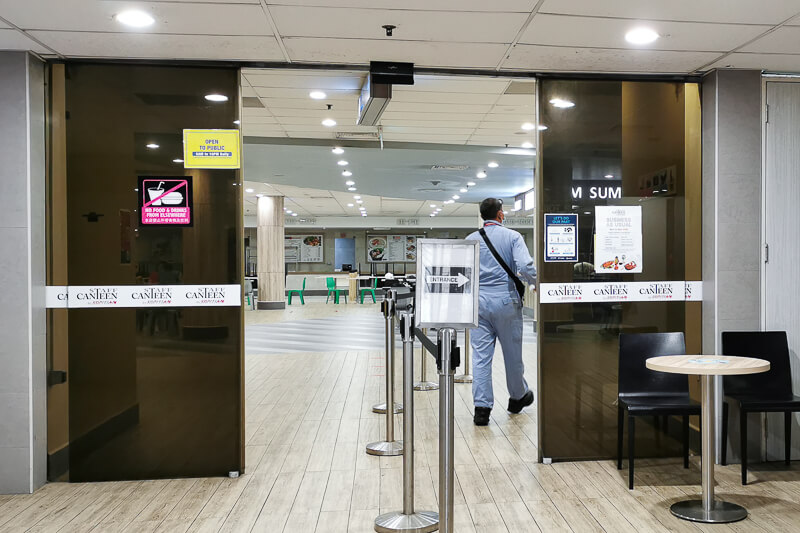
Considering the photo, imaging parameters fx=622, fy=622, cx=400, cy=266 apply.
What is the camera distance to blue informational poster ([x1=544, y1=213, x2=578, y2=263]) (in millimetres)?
4273

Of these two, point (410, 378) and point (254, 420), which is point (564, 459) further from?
point (254, 420)

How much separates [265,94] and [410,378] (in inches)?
114

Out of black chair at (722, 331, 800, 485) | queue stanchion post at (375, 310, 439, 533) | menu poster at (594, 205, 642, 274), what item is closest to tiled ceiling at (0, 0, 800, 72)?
menu poster at (594, 205, 642, 274)

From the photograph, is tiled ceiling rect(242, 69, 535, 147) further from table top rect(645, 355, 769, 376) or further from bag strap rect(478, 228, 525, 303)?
table top rect(645, 355, 769, 376)

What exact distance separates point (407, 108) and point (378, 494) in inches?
133

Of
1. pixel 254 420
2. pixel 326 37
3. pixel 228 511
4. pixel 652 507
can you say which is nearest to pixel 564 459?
pixel 652 507

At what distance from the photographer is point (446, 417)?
2.52 meters

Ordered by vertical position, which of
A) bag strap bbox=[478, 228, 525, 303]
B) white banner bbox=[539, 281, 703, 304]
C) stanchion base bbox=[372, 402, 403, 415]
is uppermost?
bag strap bbox=[478, 228, 525, 303]

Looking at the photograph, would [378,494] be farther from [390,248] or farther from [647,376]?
[390,248]

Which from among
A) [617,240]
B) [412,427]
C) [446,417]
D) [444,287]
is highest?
[617,240]

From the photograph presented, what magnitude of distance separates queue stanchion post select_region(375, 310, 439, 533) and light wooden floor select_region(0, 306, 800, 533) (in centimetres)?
14

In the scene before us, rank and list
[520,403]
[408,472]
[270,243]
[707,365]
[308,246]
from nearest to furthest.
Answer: [408,472]
[707,365]
[520,403]
[270,243]
[308,246]

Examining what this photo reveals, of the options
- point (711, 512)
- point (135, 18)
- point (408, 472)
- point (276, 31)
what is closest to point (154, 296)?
point (135, 18)

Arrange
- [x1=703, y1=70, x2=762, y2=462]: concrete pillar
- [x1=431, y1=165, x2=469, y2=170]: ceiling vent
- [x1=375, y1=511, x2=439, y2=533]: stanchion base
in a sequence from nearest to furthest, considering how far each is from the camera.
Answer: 1. [x1=375, y1=511, x2=439, y2=533]: stanchion base
2. [x1=703, y1=70, x2=762, y2=462]: concrete pillar
3. [x1=431, y1=165, x2=469, y2=170]: ceiling vent
